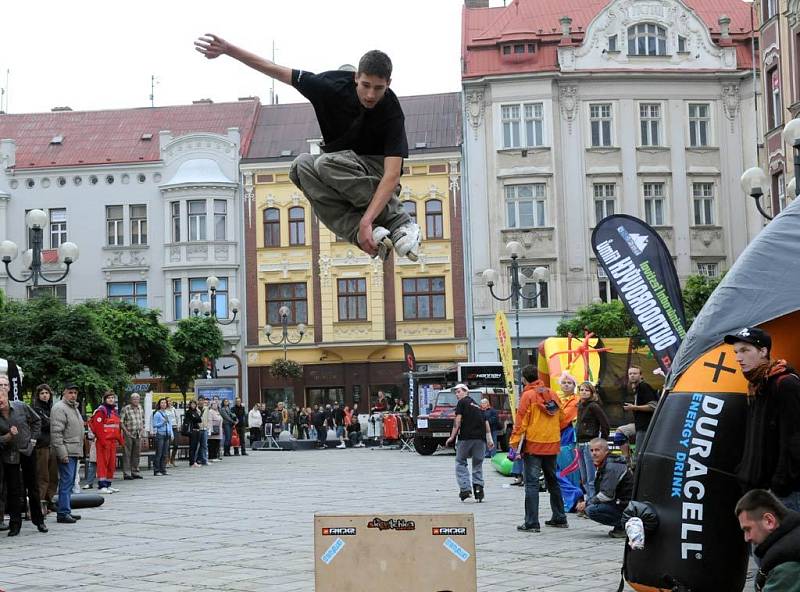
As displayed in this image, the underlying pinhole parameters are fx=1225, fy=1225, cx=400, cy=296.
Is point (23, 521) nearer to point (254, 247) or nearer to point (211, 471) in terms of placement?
point (211, 471)

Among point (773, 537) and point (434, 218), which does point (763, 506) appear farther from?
point (434, 218)

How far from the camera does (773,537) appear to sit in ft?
23.4

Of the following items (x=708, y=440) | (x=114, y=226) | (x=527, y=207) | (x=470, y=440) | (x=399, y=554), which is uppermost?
(x=114, y=226)

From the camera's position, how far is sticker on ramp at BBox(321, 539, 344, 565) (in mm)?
7859

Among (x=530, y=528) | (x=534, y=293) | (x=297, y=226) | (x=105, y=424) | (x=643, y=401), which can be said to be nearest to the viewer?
(x=643, y=401)

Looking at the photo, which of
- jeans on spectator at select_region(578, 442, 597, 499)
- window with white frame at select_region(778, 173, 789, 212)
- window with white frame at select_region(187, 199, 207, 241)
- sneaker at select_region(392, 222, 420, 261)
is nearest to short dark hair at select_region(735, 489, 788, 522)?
sneaker at select_region(392, 222, 420, 261)

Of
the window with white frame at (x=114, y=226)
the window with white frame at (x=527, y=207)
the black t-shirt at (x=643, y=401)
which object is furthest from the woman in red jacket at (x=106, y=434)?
the window with white frame at (x=114, y=226)

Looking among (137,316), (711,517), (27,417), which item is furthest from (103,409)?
(711,517)

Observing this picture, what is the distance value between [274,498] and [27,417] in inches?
229

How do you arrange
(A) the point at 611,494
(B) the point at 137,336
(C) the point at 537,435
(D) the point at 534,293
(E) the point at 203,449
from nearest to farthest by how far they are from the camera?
(A) the point at 611,494, (C) the point at 537,435, (B) the point at 137,336, (E) the point at 203,449, (D) the point at 534,293

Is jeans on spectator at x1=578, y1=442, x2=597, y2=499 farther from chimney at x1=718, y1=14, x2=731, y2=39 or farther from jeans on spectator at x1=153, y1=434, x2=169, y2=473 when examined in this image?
chimney at x1=718, y1=14, x2=731, y2=39

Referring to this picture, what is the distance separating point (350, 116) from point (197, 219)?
164 ft

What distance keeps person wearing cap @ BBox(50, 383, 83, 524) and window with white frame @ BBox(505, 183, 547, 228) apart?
3464cm

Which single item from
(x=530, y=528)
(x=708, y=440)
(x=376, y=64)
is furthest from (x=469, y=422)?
(x=376, y=64)
